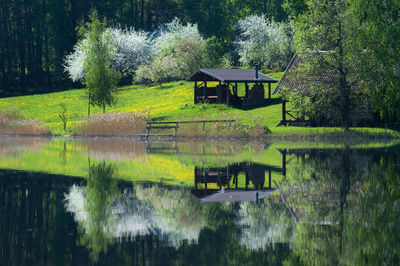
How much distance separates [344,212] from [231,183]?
548cm

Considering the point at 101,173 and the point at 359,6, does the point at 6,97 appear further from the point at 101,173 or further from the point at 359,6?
the point at 101,173

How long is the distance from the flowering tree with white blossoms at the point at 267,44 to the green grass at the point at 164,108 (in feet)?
23.8

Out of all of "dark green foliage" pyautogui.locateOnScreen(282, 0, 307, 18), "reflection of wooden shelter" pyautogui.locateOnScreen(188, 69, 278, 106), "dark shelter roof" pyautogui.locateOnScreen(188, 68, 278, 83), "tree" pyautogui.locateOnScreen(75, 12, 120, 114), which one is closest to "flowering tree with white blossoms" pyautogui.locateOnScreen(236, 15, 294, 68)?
"dark green foliage" pyautogui.locateOnScreen(282, 0, 307, 18)

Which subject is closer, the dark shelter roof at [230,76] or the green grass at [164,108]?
the green grass at [164,108]

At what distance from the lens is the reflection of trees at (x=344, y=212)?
29.1ft

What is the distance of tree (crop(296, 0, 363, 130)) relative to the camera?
41281 mm

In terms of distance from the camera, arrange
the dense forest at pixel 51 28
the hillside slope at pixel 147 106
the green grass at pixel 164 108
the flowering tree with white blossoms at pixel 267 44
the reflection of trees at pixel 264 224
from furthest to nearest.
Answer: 1. the dense forest at pixel 51 28
2. the flowering tree with white blossoms at pixel 267 44
3. the hillside slope at pixel 147 106
4. the green grass at pixel 164 108
5. the reflection of trees at pixel 264 224

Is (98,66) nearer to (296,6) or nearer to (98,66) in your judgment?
(98,66)

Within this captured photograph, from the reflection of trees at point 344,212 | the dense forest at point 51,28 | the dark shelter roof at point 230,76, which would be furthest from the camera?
the dense forest at point 51,28

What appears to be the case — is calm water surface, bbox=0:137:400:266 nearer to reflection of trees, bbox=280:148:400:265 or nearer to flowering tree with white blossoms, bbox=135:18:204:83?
reflection of trees, bbox=280:148:400:265

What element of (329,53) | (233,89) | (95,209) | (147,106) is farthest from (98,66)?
(95,209)

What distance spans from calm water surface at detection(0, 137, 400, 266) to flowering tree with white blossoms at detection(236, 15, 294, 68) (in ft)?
197

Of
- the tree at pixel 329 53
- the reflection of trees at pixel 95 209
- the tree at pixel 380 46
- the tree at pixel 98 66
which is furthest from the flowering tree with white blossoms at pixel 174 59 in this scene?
the reflection of trees at pixel 95 209

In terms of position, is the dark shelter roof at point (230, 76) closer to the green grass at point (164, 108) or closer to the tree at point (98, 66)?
the green grass at point (164, 108)
